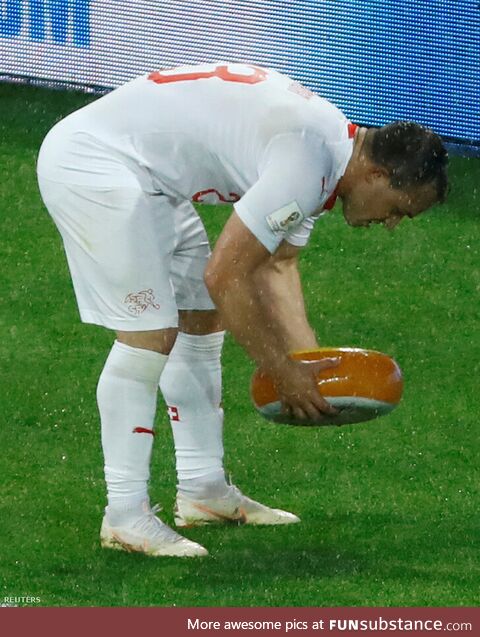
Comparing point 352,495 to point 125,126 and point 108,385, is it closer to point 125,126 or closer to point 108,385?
point 108,385

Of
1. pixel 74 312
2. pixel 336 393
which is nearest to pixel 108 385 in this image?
pixel 336 393

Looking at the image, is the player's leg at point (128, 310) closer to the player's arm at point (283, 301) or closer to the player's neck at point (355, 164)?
the player's arm at point (283, 301)

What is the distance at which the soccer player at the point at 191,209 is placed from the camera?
4.63 meters

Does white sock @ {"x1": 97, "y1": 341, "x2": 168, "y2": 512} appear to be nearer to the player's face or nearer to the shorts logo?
the shorts logo

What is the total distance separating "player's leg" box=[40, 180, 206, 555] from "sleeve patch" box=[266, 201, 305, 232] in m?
0.53

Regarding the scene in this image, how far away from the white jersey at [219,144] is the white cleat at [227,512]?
1.15m

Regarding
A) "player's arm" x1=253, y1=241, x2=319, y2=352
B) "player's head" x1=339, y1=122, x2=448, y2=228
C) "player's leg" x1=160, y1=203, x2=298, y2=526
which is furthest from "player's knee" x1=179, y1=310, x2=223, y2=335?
"player's head" x1=339, y1=122, x2=448, y2=228

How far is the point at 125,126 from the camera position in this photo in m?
4.96

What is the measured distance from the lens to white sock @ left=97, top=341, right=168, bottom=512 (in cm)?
499

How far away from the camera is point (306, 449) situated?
638 centimetres

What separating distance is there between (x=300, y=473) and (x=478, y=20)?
4.50m

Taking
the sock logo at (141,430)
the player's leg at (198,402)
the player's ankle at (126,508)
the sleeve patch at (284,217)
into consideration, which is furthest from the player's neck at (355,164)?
the player's ankle at (126,508)

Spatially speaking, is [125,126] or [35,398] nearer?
[125,126]

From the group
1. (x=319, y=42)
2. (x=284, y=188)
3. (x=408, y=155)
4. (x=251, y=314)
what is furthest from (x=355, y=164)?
(x=319, y=42)
